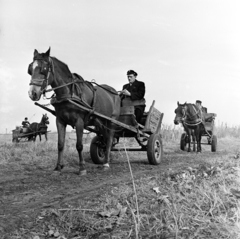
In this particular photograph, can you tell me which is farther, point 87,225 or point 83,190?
point 83,190

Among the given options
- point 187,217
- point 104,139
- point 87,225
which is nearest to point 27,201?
point 87,225

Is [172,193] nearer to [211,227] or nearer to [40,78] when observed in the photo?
[211,227]

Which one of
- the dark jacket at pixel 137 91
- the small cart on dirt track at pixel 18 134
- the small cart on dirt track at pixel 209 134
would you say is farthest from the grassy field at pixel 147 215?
the small cart on dirt track at pixel 18 134

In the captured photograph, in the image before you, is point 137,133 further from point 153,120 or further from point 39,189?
point 39,189

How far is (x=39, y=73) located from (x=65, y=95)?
662 mm

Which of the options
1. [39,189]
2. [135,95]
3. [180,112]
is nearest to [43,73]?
[39,189]

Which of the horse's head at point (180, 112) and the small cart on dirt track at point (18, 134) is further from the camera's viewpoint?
the small cart on dirt track at point (18, 134)

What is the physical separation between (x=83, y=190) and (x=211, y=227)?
2.26 m

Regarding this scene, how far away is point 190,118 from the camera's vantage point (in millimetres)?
13664

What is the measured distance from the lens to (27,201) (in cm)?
387

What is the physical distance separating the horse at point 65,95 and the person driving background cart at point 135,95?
106cm

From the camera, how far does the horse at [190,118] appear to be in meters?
13.6

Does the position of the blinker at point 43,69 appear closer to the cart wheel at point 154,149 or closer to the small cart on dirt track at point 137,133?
the small cart on dirt track at point 137,133

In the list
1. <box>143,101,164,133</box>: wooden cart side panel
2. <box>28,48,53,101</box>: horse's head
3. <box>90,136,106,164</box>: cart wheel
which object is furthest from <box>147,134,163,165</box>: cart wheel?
<box>28,48,53,101</box>: horse's head
